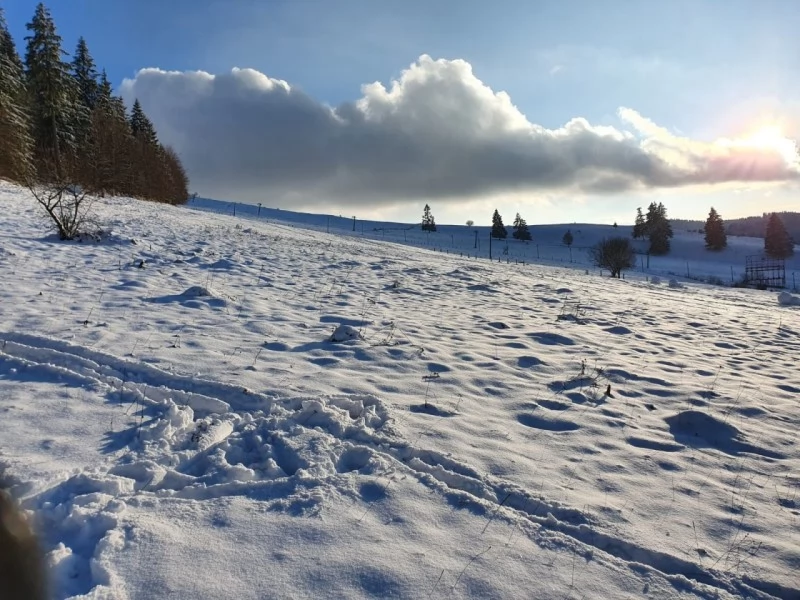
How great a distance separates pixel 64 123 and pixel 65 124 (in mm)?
231

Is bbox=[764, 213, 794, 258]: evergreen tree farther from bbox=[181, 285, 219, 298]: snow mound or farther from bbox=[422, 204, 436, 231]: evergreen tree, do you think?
bbox=[181, 285, 219, 298]: snow mound

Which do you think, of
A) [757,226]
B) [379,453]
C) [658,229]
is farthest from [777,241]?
[757,226]

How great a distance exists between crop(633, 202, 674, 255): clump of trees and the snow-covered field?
78.7 metres

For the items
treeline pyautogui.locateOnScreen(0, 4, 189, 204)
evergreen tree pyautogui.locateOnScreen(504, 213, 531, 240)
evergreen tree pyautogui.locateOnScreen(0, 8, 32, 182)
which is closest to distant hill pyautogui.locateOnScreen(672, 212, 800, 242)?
evergreen tree pyautogui.locateOnScreen(504, 213, 531, 240)

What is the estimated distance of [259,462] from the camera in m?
4.16

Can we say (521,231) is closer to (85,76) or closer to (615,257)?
(615,257)

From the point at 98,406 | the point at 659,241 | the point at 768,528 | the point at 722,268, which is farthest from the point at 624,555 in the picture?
the point at 659,241

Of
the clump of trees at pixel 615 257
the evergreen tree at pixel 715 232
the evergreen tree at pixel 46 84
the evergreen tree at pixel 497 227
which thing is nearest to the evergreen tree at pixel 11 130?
the evergreen tree at pixel 46 84

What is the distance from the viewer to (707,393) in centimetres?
656

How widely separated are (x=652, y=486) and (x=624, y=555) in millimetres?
1117

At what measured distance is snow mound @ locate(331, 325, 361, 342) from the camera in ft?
25.1

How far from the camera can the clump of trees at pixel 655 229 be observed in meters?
78.7

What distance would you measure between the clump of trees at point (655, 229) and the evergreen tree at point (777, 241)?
13.5 meters

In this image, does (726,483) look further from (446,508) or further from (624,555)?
(446,508)
